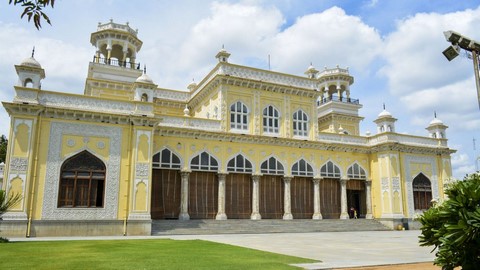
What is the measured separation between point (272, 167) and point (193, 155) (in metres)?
6.01

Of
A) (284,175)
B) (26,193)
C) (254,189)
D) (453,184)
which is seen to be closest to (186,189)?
(254,189)

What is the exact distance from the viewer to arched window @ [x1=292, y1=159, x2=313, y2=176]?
2920 centimetres

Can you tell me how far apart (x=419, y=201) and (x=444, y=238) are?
28.5 m

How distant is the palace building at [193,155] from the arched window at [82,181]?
5 cm

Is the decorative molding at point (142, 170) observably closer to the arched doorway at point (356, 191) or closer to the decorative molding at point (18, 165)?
the decorative molding at point (18, 165)

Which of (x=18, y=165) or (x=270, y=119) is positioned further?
(x=270, y=119)

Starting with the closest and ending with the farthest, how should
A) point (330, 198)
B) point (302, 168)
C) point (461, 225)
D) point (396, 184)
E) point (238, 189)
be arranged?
point (461, 225) → point (238, 189) → point (302, 168) → point (396, 184) → point (330, 198)

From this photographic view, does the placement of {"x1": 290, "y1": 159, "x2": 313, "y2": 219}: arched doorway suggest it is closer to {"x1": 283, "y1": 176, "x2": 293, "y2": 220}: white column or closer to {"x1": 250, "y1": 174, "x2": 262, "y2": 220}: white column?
{"x1": 283, "y1": 176, "x2": 293, "y2": 220}: white column

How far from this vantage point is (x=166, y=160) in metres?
25.2

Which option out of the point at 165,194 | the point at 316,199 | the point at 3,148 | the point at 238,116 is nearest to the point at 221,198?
the point at 165,194

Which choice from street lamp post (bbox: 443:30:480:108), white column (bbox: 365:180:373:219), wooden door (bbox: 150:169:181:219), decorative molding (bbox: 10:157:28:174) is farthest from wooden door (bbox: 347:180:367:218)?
decorative molding (bbox: 10:157:28:174)

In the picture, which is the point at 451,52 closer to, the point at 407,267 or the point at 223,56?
the point at 407,267

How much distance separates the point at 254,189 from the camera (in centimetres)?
2756

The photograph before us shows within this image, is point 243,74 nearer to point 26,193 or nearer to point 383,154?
point 383,154
